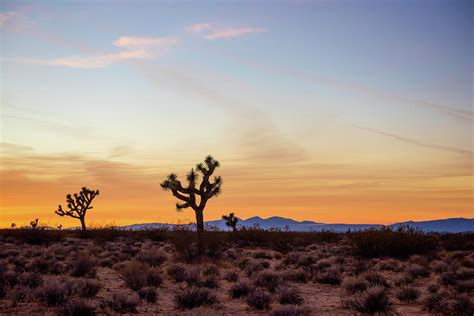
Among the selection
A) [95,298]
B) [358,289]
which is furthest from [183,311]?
[358,289]

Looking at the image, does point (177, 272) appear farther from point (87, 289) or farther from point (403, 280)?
point (403, 280)

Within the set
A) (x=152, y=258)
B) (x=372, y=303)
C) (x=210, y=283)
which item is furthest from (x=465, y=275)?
(x=152, y=258)

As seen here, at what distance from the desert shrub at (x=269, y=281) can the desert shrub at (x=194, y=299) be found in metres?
2.15

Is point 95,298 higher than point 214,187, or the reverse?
point 214,187

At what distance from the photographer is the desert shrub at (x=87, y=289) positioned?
1084cm

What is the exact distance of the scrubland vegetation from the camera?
380 inches

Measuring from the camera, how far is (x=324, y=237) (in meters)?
32.2

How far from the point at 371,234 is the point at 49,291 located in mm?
15636

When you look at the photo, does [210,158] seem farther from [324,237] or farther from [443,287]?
[324,237]

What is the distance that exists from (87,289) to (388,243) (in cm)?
1458

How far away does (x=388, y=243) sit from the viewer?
20703 mm

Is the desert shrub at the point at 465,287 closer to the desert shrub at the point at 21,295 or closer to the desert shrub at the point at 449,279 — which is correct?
the desert shrub at the point at 449,279

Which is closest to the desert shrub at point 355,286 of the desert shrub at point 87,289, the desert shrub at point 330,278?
the desert shrub at point 330,278

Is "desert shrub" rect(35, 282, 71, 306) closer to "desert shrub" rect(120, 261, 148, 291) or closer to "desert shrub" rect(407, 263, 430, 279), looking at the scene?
"desert shrub" rect(120, 261, 148, 291)
